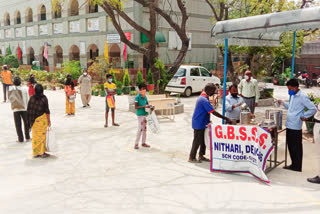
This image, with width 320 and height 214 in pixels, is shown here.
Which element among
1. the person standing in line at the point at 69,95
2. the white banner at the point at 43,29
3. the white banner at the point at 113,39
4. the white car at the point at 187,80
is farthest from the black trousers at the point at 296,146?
the white banner at the point at 43,29

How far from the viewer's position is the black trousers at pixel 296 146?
641 centimetres

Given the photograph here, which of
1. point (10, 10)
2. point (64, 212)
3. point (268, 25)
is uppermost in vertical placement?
point (10, 10)

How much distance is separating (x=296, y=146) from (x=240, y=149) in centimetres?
127

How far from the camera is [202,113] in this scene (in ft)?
22.1

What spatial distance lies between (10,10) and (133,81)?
2366 centimetres

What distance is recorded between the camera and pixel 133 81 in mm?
21484

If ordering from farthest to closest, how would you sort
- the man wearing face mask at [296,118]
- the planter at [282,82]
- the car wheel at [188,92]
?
the planter at [282,82], the car wheel at [188,92], the man wearing face mask at [296,118]

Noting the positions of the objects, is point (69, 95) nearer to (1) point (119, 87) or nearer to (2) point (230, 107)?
(1) point (119, 87)

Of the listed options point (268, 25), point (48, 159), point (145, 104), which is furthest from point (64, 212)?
point (268, 25)

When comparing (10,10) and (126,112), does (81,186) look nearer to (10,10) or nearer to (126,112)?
(126,112)

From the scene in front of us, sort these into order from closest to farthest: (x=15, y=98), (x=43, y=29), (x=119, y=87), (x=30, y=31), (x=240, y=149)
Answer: (x=240, y=149) < (x=15, y=98) < (x=119, y=87) < (x=43, y=29) < (x=30, y=31)

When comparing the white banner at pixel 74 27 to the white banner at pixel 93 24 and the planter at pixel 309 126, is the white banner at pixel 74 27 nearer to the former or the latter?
the white banner at pixel 93 24

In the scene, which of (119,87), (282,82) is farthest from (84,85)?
(282,82)

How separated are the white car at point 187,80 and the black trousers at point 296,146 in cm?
1141
